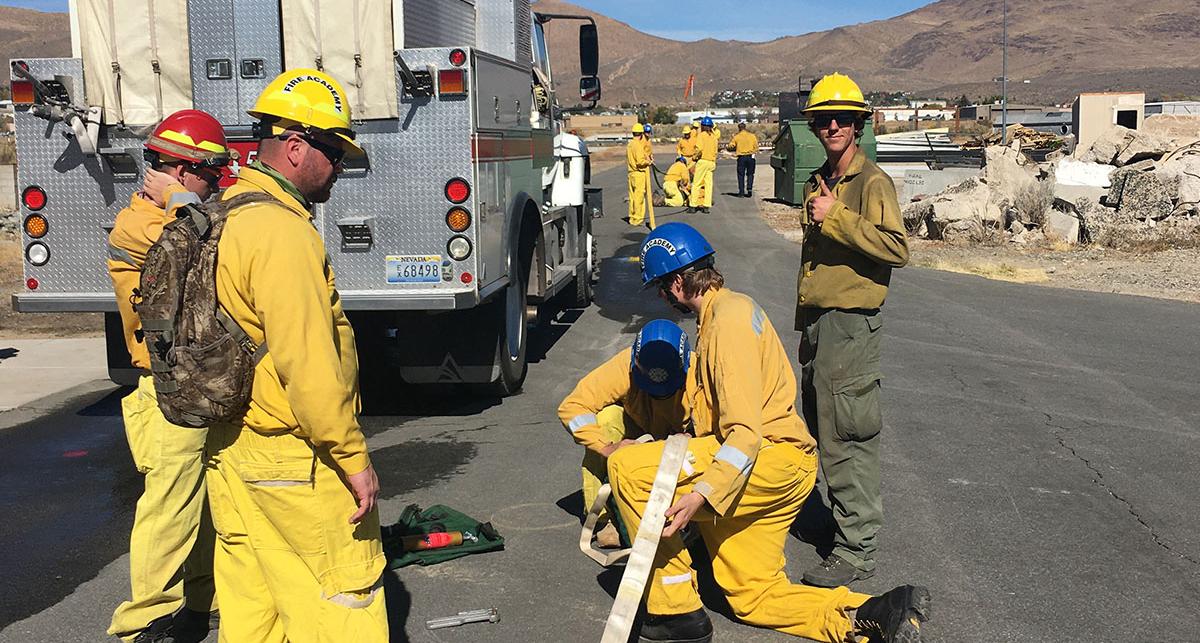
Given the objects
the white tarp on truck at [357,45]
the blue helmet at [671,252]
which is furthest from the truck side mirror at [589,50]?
the blue helmet at [671,252]

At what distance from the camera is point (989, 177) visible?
18.7 m

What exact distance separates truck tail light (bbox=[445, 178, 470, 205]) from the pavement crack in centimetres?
402

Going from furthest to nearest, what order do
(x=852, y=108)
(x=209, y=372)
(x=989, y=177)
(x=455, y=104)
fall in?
(x=989, y=177)
(x=455, y=104)
(x=852, y=108)
(x=209, y=372)

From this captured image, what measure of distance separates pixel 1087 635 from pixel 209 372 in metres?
3.38

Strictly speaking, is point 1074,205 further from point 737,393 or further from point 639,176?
point 737,393

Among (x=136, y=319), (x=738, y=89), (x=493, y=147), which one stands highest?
(x=738, y=89)

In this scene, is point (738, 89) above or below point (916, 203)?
above

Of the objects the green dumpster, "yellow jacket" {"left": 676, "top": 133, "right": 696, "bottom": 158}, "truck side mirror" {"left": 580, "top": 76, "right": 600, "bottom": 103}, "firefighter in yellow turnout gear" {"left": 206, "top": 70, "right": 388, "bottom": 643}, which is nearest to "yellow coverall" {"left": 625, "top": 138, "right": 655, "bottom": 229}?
"yellow jacket" {"left": 676, "top": 133, "right": 696, "bottom": 158}

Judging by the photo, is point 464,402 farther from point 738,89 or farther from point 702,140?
point 738,89

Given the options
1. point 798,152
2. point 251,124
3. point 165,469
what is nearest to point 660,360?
point 165,469

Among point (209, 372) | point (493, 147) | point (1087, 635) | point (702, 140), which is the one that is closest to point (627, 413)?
point (1087, 635)

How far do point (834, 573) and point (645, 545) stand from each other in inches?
51.7

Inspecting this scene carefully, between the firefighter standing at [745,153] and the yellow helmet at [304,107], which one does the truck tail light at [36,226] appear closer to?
the yellow helmet at [304,107]

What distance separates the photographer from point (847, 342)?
4977 millimetres
